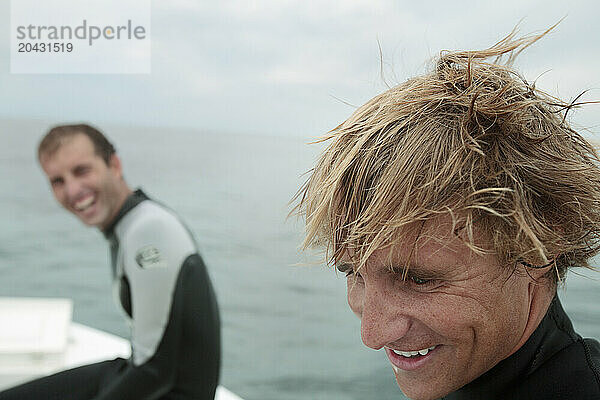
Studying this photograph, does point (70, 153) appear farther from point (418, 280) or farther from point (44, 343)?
point (418, 280)

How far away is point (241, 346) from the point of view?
1999mm

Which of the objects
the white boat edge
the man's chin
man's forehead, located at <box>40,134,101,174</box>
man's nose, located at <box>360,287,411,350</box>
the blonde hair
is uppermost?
the blonde hair

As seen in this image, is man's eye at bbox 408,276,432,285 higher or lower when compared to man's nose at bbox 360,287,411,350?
higher

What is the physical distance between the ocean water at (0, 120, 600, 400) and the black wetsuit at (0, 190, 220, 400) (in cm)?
29

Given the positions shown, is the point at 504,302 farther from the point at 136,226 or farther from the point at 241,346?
the point at 241,346

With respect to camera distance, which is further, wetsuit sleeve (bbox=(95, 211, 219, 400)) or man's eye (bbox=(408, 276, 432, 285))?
wetsuit sleeve (bbox=(95, 211, 219, 400))

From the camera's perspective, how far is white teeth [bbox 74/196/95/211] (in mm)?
1508

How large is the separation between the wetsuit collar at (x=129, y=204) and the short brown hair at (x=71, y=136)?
108 mm

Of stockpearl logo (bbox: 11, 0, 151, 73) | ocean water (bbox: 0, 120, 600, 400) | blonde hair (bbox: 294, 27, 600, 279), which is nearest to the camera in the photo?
blonde hair (bbox: 294, 27, 600, 279)

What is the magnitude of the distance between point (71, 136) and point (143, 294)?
406 millimetres

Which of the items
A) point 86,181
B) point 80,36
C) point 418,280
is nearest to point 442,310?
point 418,280

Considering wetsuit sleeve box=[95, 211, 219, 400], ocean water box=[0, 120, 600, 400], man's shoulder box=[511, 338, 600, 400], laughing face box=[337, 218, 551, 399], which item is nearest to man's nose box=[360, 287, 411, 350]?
laughing face box=[337, 218, 551, 399]

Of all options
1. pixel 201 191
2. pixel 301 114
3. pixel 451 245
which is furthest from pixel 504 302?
pixel 201 191

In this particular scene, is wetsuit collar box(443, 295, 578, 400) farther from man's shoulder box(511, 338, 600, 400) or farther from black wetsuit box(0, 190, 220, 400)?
black wetsuit box(0, 190, 220, 400)
